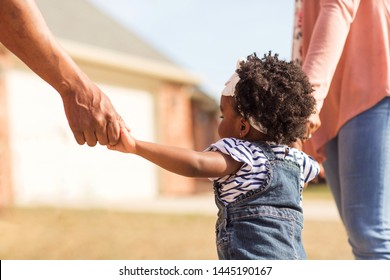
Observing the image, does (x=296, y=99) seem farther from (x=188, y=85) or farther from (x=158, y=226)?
(x=188, y=85)

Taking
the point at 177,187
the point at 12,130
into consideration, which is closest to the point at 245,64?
the point at 12,130

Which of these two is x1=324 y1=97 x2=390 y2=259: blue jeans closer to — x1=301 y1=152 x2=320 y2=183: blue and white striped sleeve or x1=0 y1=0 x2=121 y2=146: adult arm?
x1=301 y1=152 x2=320 y2=183: blue and white striped sleeve

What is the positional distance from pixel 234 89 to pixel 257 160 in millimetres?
308

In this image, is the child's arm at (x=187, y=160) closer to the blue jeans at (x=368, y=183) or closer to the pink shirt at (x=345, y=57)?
the pink shirt at (x=345, y=57)

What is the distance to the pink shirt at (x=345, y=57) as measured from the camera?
9.81 ft

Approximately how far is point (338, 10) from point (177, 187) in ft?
41.0

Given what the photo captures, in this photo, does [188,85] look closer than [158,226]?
No

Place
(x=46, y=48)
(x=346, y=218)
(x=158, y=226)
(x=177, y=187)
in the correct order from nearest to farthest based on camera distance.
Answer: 1. (x=46, y=48)
2. (x=346, y=218)
3. (x=158, y=226)
4. (x=177, y=187)

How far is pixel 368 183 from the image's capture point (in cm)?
303

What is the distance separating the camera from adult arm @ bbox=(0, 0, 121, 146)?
2820 millimetres

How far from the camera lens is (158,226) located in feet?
30.0

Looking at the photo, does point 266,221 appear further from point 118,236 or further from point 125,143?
point 118,236

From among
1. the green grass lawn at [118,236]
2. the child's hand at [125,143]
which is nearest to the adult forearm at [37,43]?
the child's hand at [125,143]

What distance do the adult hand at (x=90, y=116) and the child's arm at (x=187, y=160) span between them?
314 mm
